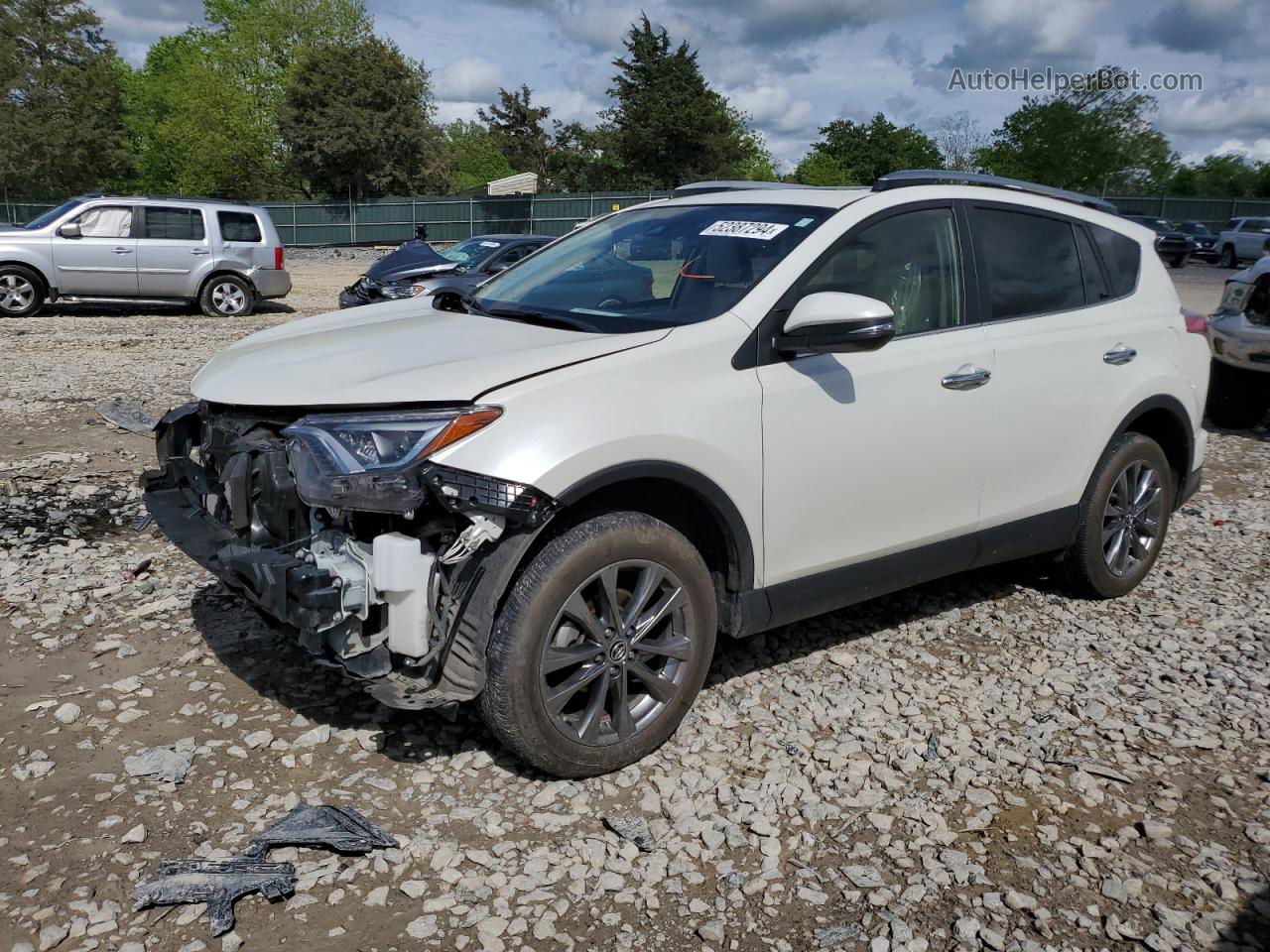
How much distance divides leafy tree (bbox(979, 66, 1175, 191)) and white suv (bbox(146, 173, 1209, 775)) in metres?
56.0

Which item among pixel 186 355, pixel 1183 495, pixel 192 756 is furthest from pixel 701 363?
pixel 186 355

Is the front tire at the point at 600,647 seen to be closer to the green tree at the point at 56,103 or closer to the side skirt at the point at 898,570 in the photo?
the side skirt at the point at 898,570

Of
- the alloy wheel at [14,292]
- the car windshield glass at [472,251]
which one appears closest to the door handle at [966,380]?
the car windshield glass at [472,251]

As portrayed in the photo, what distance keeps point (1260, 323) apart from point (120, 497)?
873cm

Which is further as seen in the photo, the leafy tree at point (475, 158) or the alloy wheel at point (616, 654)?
the leafy tree at point (475, 158)

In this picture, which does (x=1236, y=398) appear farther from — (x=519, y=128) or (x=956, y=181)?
(x=519, y=128)

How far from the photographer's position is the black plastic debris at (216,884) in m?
2.73

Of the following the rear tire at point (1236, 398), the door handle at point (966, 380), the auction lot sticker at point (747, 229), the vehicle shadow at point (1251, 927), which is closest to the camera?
the vehicle shadow at point (1251, 927)

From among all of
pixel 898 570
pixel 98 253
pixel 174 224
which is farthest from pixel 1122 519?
pixel 98 253

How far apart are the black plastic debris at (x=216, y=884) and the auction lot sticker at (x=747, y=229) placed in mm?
2608

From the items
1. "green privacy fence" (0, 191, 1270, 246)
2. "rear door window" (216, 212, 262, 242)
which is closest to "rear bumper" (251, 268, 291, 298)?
"rear door window" (216, 212, 262, 242)

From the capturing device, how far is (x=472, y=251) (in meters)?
15.7

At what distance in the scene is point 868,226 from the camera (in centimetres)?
389

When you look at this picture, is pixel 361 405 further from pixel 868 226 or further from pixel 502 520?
pixel 868 226
